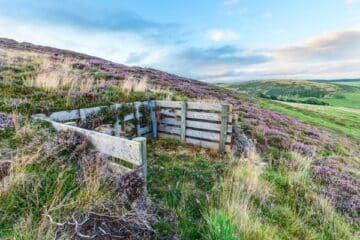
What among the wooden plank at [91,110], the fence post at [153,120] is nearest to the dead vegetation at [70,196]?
the wooden plank at [91,110]

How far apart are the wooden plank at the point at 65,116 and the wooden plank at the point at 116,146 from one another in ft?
7.61

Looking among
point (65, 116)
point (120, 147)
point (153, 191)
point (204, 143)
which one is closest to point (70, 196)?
point (120, 147)

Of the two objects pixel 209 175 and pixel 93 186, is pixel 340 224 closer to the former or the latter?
pixel 209 175

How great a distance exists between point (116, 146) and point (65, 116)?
3.67 metres

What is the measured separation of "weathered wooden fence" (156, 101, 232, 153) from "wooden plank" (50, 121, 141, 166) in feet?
15.6

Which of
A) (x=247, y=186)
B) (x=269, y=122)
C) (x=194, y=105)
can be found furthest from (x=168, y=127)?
(x=269, y=122)

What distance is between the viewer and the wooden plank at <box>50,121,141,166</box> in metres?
4.12

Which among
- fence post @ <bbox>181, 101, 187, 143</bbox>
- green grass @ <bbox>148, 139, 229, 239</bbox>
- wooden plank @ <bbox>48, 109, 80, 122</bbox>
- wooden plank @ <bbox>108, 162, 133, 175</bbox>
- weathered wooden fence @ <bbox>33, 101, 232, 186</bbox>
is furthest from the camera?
fence post @ <bbox>181, 101, 187, 143</bbox>

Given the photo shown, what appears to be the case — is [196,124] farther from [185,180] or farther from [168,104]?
[185,180]

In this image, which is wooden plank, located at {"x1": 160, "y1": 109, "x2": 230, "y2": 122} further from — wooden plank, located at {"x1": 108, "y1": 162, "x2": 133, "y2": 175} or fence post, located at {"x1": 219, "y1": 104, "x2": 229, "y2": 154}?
wooden plank, located at {"x1": 108, "y1": 162, "x2": 133, "y2": 175}

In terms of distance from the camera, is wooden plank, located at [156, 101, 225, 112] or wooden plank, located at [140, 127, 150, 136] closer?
wooden plank, located at [156, 101, 225, 112]

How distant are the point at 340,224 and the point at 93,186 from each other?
509 centimetres

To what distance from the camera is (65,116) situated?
24.3 feet

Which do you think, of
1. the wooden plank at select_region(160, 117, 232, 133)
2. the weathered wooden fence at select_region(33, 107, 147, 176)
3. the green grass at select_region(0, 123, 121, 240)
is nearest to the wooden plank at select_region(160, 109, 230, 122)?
the wooden plank at select_region(160, 117, 232, 133)
